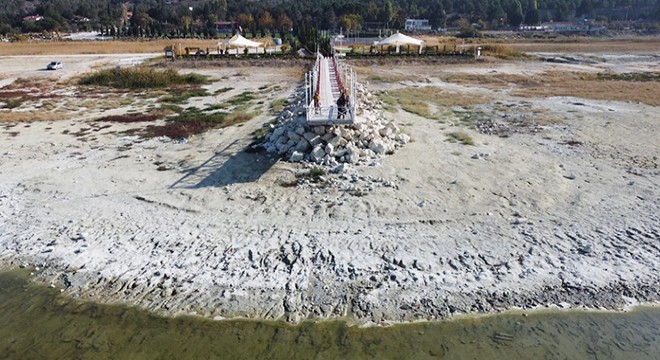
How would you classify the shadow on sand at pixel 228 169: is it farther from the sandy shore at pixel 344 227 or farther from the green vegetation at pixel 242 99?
the green vegetation at pixel 242 99

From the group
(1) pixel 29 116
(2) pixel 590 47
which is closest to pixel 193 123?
(1) pixel 29 116

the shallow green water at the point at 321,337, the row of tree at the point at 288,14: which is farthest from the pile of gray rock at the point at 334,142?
the row of tree at the point at 288,14

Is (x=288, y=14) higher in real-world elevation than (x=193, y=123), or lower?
higher

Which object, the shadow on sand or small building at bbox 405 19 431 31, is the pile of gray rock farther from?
small building at bbox 405 19 431 31

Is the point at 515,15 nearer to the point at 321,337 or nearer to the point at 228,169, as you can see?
the point at 228,169

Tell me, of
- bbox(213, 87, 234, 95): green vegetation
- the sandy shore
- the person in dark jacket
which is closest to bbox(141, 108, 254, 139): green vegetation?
the sandy shore

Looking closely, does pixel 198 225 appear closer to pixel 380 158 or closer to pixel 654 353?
pixel 380 158
